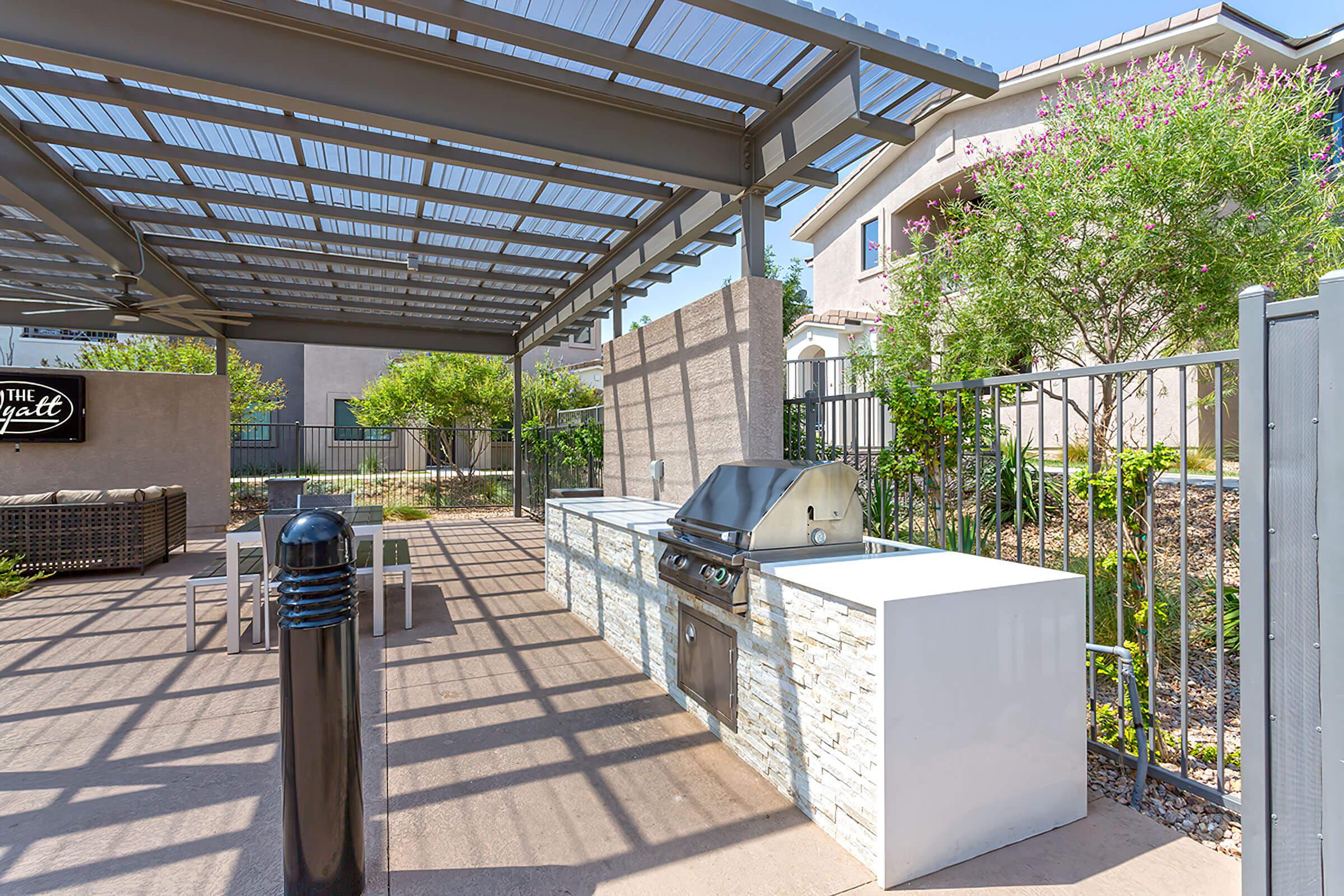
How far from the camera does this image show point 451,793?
2.73 m

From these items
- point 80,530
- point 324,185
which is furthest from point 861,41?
point 80,530

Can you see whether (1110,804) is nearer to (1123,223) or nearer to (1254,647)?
(1254,647)

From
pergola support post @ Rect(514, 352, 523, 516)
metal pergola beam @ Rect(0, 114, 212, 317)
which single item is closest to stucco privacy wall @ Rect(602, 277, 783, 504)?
metal pergola beam @ Rect(0, 114, 212, 317)

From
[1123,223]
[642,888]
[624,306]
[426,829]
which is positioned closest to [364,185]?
[624,306]

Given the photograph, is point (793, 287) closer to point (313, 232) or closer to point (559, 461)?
point (559, 461)

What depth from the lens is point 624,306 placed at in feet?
26.3

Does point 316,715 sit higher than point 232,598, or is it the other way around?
point 316,715

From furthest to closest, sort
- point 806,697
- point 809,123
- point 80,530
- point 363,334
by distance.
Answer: point 363,334 → point 80,530 → point 809,123 → point 806,697

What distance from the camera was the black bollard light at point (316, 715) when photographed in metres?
1.94

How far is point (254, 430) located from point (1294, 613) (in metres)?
21.3

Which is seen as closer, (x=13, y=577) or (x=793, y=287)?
(x=13, y=577)

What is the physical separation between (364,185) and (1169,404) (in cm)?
990

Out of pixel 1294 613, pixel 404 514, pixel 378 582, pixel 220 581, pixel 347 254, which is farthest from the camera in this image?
pixel 404 514

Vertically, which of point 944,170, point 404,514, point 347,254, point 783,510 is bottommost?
point 404,514
